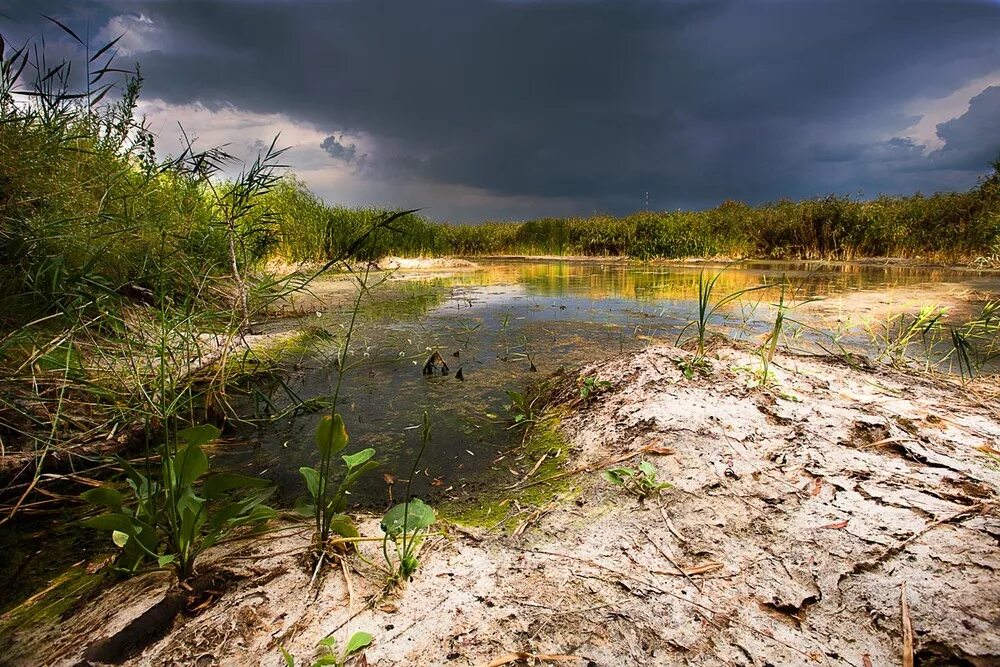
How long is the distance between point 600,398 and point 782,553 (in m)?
1.15

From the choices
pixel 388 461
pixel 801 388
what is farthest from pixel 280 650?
pixel 801 388

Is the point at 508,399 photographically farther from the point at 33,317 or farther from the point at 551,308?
the point at 551,308

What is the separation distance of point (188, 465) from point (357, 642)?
733mm

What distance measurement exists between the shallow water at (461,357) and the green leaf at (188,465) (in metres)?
0.55

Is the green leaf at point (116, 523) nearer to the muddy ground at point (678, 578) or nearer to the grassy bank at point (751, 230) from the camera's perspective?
the muddy ground at point (678, 578)

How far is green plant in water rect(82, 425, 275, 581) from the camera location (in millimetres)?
1108

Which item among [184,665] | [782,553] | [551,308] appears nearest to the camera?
[184,665]

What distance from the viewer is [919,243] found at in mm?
12930

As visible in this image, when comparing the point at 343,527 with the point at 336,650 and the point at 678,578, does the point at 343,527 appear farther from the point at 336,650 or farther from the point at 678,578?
the point at 678,578

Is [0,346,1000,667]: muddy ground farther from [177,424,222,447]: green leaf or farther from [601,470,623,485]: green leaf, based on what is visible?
[177,424,222,447]: green leaf

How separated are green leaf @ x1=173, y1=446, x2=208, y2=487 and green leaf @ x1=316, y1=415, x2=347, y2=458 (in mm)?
323

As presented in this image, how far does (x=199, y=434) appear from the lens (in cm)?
129

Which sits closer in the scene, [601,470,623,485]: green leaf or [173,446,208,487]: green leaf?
[173,446,208,487]: green leaf

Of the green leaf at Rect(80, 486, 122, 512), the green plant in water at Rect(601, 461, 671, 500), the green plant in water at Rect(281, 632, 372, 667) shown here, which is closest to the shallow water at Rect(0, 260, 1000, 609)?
the green leaf at Rect(80, 486, 122, 512)
